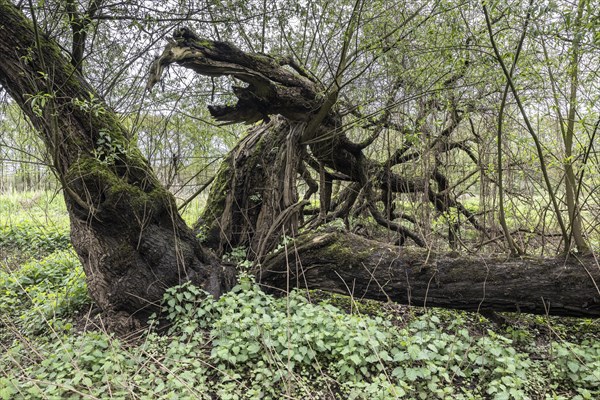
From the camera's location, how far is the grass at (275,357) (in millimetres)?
2002

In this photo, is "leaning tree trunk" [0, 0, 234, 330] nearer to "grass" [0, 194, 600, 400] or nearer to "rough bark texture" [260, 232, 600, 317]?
"grass" [0, 194, 600, 400]

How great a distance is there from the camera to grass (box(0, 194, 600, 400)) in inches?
78.8

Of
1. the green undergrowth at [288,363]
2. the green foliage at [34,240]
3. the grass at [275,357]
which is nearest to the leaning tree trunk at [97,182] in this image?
the grass at [275,357]

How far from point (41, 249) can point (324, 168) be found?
4474 mm

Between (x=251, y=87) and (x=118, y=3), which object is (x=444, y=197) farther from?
(x=118, y=3)

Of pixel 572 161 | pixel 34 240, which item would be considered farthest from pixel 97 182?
pixel 34 240

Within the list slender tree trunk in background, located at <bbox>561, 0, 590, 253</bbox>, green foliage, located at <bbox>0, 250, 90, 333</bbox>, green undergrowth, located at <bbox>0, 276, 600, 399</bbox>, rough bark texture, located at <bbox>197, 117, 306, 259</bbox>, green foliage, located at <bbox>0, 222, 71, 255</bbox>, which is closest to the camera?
green undergrowth, located at <bbox>0, 276, 600, 399</bbox>

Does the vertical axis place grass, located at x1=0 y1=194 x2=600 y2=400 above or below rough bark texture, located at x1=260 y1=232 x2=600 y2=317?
below

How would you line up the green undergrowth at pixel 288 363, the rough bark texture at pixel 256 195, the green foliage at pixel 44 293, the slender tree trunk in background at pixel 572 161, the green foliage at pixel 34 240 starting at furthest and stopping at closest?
the green foliage at pixel 34 240 < the rough bark texture at pixel 256 195 < the green foliage at pixel 44 293 < the slender tree trunk in background at pixel 572 161 < the green undergrowth at pixel 288 363

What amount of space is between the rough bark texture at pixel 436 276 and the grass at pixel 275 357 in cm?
24

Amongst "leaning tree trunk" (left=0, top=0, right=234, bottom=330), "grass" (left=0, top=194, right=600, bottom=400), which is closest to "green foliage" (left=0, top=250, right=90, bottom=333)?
"grass" (left=0, top=194, right=600, bottom=400)

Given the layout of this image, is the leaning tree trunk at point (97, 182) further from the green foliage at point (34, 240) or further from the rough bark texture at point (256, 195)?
the green foliage at point (34, 240)

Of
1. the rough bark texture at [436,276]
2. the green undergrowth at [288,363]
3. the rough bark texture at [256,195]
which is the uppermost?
the rough bark texture at [256,195]

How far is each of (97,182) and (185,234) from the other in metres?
0.83
